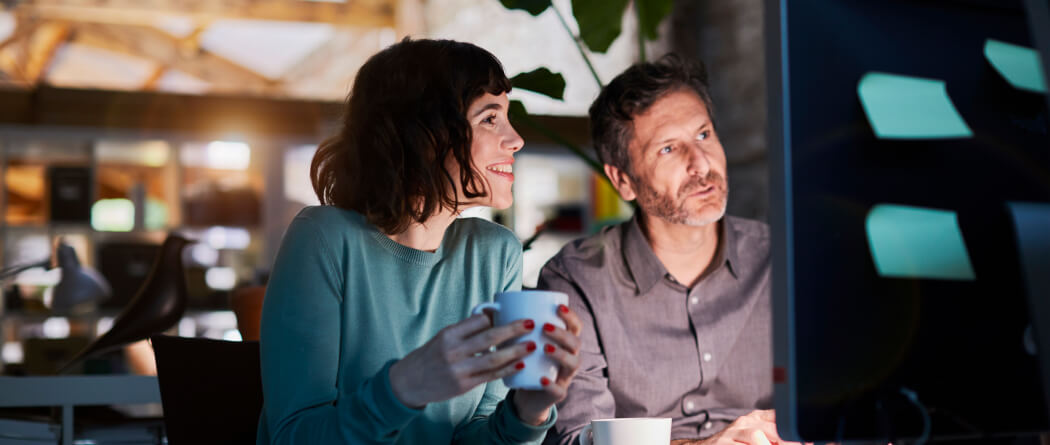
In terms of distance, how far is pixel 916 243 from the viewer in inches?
27.7

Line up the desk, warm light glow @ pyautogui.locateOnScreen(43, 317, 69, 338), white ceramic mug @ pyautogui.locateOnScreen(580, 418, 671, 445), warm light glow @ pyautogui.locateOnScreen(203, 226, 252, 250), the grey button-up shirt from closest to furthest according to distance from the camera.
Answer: white ceramic mug @ pyautogui.locateOnScreen(580, 418, 671, 445) < the desk < the grey button-up shirt < warm light glow @ pyautogui.locateOnScreen(43, 317, 69, 338) < warm light glow @ pyautogui.locateOnScreen(203, 226, 252, 250)

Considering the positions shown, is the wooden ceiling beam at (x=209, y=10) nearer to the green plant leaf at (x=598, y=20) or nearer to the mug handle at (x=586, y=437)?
the green plant leaf at (x=598, y=20)

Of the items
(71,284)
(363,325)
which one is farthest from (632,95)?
(71,284)

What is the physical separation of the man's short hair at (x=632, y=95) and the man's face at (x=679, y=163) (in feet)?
0.06

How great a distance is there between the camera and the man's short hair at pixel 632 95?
5.93ft

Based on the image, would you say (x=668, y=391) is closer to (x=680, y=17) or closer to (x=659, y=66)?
(x=659, y=66)

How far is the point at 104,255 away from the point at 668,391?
152 inches

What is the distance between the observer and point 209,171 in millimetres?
Answer: 4996

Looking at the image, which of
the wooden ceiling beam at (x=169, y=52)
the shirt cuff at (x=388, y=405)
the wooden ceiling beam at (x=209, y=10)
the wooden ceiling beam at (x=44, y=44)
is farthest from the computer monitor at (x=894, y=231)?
the wooden ceiling beam at (x=44, y=44)

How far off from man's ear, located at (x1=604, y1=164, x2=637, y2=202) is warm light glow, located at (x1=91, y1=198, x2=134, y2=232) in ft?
11.8

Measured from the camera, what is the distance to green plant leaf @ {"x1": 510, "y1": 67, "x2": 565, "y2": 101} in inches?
76.1

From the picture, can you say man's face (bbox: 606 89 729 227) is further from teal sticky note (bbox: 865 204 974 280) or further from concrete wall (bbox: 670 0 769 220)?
Answer: concrete wall (bbox: 670 0 769 220)

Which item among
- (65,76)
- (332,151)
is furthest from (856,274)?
(65,76)

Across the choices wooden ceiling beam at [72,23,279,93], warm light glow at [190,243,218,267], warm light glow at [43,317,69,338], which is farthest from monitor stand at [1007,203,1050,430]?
wooden ceiling beam at [72,23,279,93]
